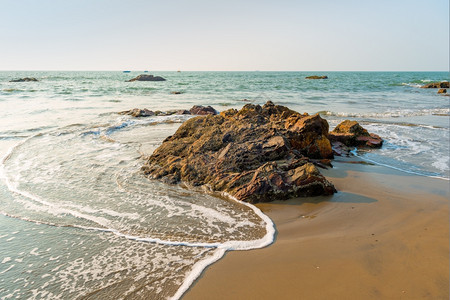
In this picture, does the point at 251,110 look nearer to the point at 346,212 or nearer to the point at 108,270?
the point at 346,212

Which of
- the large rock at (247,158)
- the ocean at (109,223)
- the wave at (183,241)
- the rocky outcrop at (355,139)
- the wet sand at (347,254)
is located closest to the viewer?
the wet sand at (347,254)

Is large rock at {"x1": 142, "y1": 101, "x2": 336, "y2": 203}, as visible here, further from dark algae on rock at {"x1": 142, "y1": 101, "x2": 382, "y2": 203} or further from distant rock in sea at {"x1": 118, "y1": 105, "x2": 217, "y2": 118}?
distant rock in sea at {"x1": 118, "y1": 105, "x2": 217, "y2": 118}

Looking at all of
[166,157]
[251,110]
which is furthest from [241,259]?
[251,110]

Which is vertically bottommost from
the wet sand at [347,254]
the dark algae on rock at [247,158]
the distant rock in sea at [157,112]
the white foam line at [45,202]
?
the wet sand at [347,254]

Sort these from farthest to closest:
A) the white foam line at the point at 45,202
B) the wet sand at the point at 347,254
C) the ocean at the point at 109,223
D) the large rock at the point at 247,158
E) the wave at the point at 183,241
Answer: the large rock at the point at 247,158
the white foam line at the point at 45,202
the wave at the point at 183,241
the ocean at the point at 109,223
the wet sand at the point at 347,254

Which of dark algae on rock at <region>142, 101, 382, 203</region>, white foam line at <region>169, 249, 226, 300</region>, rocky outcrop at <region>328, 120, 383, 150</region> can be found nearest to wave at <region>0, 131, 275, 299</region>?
white foam line at <region>169, 249, 226, 300</region>

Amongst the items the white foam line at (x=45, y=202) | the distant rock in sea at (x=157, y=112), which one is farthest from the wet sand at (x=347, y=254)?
the distant rock in sea at (x=157, y=112)

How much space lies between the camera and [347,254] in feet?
11.1

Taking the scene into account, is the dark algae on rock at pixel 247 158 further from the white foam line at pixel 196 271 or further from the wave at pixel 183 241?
the white foam line at pixel 196 271

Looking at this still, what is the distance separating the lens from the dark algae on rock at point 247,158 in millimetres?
5035

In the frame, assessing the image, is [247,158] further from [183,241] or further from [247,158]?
[183,241]

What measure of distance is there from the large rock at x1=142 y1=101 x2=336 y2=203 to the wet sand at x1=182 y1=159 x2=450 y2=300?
325mm

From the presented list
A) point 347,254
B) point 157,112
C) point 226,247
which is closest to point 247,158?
point 226,247

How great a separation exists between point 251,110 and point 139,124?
6307 mm
